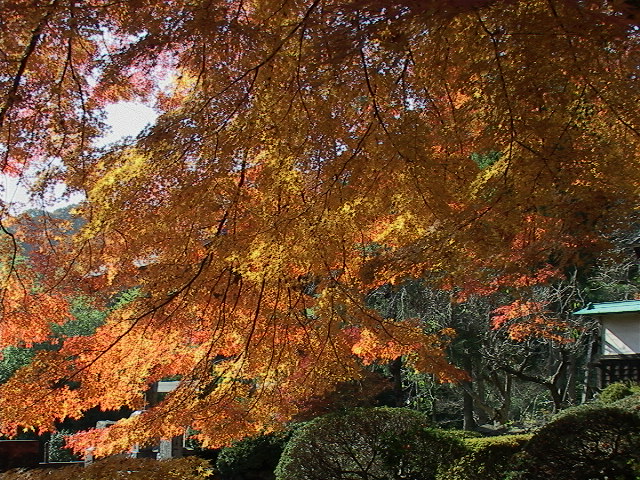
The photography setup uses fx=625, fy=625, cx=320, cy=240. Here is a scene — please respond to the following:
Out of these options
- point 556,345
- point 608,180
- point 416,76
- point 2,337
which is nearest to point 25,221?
point 2,337

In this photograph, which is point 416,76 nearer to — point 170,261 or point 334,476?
point 170,261

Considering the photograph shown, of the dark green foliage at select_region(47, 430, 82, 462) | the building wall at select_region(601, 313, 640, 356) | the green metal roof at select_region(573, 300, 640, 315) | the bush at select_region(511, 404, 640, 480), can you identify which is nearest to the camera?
the bush at select_region(511, 404, 640, 480)

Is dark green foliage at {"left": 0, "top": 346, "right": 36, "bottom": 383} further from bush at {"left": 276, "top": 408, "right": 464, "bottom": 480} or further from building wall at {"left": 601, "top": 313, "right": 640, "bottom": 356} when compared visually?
building wall at {"left": 601, "top": 313, "right": 640, "bottom": 356}

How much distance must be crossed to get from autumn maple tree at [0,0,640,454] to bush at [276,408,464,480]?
1.12 m

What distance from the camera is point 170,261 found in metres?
6.22

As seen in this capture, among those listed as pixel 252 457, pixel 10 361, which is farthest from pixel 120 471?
pixel 10 361

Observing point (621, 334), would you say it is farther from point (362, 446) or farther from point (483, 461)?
point (362, 446)

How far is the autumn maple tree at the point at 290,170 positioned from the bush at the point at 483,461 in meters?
1.28

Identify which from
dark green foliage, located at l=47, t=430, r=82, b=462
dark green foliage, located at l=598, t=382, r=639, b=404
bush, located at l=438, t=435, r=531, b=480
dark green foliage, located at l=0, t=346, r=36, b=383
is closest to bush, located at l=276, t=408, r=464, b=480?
bush, located at l=438, t=435, r=531, b=480

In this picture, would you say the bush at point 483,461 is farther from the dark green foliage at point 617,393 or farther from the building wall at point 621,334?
the building wall at point 621,334

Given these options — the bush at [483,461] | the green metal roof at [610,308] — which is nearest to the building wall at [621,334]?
the green metal roof at [610,308]

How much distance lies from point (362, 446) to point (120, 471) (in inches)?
169

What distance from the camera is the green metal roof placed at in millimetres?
13148

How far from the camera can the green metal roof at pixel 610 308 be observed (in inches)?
518
